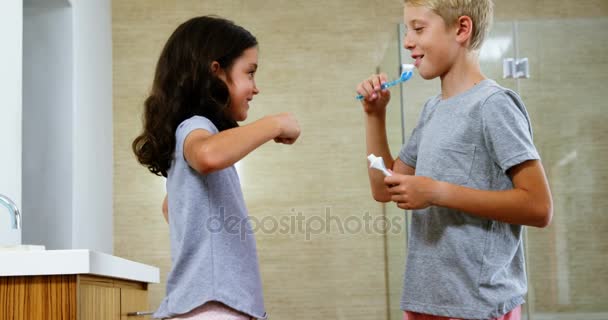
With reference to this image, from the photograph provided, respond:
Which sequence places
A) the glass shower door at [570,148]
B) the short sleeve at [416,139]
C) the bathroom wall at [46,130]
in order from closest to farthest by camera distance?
1. the short sleeve at [416,139]
2. the bathroom wall at [46,130]
3. the glass shower door at [570,148]

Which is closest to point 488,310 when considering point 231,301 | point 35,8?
point 231,301

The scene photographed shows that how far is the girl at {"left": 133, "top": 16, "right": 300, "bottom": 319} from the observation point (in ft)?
3.49

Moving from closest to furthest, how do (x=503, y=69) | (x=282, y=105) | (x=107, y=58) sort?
(x=503, y=69) → (x=107, y=58) → (x=282, y=105)

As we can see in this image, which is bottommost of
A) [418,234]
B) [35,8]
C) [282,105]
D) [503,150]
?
[418,234]

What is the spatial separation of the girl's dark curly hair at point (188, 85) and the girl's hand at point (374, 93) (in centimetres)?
21

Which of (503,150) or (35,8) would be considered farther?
(35,8)

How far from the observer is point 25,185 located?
7.39 ft

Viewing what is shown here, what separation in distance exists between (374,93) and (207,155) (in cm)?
34

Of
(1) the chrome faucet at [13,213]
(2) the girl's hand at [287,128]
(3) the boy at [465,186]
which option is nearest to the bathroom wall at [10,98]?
(1) the chrome faucet at [13,213]

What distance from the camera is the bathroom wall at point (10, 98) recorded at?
1.70 m

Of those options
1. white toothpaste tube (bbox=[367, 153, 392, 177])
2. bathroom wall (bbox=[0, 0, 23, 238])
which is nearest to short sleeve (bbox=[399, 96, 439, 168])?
white toothpaste tube (bbox=[367, 153, 392, 177])

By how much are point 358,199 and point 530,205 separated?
1.97 m

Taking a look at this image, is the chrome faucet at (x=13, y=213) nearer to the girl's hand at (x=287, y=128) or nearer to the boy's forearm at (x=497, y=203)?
the girl's hand at (x=287, y=128)

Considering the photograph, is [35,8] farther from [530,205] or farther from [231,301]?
[530,205]
